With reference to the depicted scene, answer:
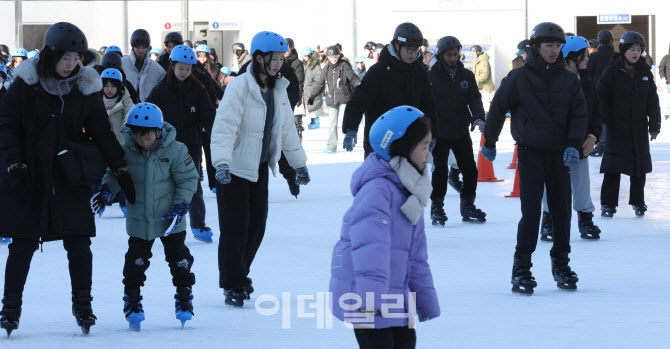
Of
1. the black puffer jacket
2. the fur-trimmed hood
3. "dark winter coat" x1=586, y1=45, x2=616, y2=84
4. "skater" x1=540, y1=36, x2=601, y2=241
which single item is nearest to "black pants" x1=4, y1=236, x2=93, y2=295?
the fur-trimmed hood

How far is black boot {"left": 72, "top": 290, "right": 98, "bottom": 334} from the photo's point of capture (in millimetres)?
5969

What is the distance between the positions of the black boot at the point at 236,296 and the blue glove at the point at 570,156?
6.96 feet

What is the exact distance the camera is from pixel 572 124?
7258 millimetres

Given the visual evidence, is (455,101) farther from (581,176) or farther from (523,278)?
(523,278)

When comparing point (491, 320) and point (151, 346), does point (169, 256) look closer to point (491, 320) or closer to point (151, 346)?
point (151, 346)

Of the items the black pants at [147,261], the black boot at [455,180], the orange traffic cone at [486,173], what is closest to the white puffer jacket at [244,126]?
the black pants at [147,261]

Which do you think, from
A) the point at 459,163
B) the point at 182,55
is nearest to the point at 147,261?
the point at 182,55

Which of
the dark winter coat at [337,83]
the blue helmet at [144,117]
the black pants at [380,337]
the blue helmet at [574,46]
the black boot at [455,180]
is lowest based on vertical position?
the black boot at [455,180]

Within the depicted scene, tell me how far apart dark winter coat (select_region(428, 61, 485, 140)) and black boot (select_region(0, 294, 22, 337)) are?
5.32 meters

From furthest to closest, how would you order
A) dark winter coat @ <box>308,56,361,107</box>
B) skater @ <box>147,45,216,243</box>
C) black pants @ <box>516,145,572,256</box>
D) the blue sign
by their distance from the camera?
the blue sign < dark winter coat @ <box>308,56,361,107</box> < skater @ <box>147,45,216,243</box> < black pants @ <box>516,145,572,256</box>

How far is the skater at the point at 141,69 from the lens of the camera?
35.4ft

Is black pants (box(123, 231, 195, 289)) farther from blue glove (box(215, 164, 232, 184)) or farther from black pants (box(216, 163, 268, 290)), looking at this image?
black pants (box(216, 163, 268, 290))

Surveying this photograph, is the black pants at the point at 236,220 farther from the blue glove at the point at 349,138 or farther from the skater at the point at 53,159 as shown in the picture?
the blue glove at the point at 349,138

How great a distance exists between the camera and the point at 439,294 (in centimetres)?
716
